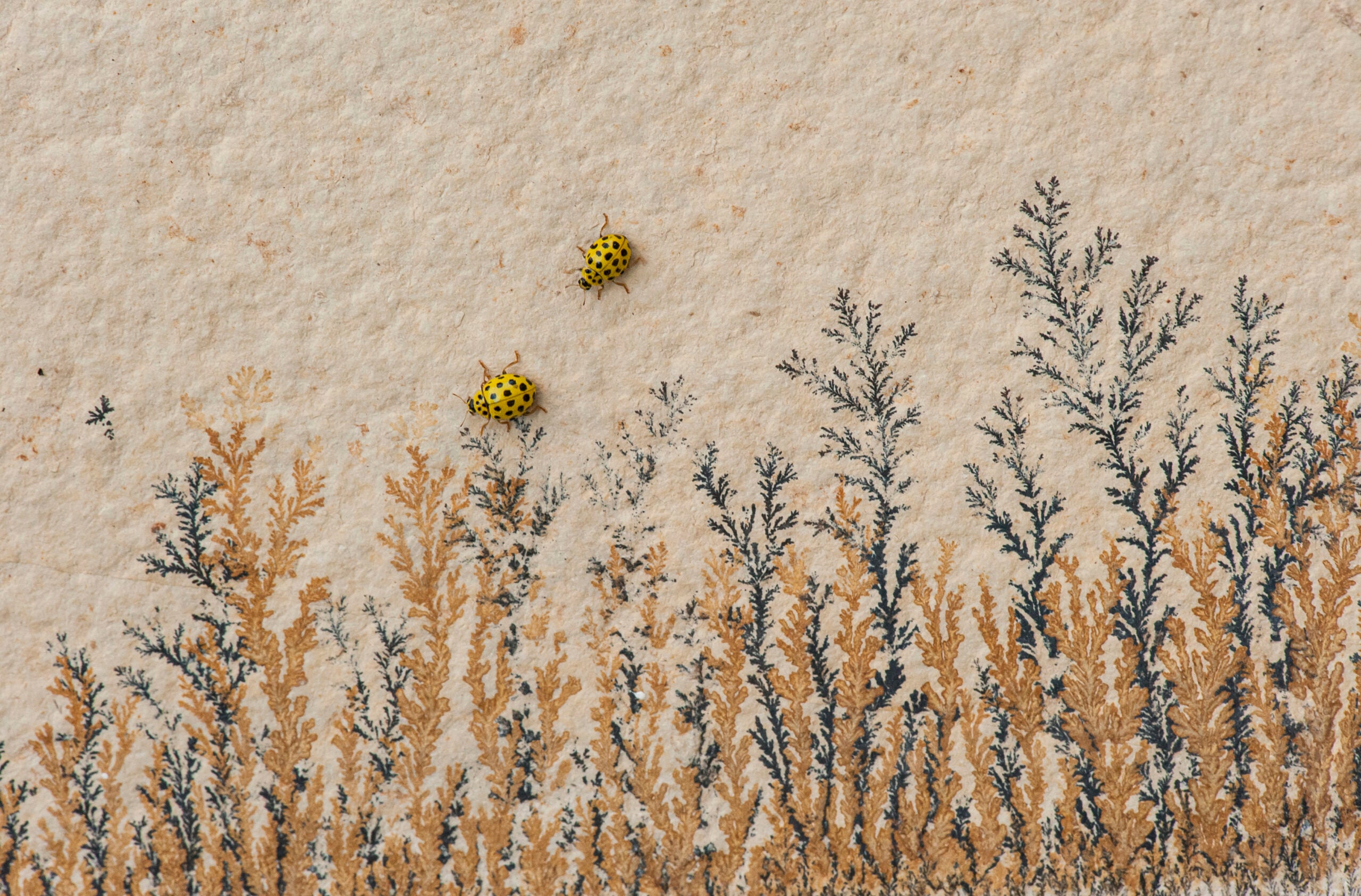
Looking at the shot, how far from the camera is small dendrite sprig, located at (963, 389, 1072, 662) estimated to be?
8.21 feet

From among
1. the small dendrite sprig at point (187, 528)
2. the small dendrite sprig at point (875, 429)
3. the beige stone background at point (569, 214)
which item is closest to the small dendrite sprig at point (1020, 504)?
the beige stone background at point (569, 214)

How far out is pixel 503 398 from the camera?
93.6 inches

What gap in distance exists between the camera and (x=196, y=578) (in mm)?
2502

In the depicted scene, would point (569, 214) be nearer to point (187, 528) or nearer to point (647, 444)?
point (647, 444)

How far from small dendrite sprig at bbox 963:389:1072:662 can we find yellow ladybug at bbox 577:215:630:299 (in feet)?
2.91

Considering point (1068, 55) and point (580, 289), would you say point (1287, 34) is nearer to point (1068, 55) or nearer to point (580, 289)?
point (1068, 55)

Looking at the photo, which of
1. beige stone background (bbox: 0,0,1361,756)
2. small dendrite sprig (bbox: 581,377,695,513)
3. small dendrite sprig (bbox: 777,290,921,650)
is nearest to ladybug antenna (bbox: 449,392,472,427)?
beige stone background (bbox: 0,0,1361,756)

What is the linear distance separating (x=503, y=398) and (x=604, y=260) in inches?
14.6

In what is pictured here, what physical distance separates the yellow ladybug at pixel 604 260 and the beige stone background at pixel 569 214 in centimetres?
8

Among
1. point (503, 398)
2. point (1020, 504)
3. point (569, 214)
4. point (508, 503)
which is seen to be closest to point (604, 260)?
point (569, 214)

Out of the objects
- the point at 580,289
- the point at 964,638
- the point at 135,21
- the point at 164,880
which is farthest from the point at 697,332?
the point at 164,880

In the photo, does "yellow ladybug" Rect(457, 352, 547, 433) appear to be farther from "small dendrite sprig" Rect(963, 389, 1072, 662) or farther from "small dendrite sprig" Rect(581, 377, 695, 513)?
"small dendrite sprig" Rect(963, 389, 1072, 662)

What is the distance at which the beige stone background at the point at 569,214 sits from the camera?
8.17ft

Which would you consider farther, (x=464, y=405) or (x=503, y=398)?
(x=464, y=405)
